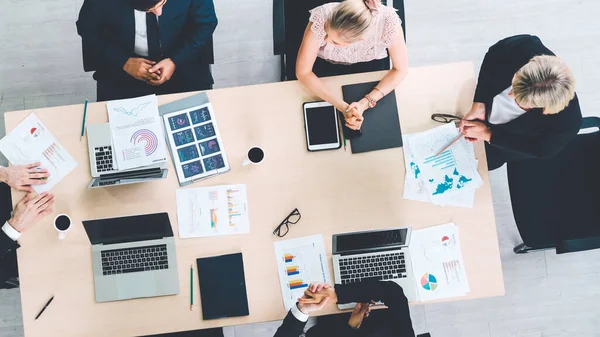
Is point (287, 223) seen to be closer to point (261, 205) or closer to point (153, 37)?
point (261, 205)

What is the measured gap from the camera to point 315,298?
1.81 meters

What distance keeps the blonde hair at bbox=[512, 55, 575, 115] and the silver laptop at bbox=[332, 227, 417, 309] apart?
72cm

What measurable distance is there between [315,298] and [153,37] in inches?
55.7

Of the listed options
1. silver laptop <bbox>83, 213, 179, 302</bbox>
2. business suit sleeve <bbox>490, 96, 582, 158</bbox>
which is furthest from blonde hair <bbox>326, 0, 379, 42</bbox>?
silver laptop <bbox>83, 213, 179, 302</bbox>

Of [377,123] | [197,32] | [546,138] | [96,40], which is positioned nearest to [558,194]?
[546,138]

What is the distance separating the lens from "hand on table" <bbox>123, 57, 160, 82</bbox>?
225 cm

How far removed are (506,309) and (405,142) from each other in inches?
54.5

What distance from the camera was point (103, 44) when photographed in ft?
7.31

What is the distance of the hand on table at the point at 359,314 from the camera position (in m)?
1.93

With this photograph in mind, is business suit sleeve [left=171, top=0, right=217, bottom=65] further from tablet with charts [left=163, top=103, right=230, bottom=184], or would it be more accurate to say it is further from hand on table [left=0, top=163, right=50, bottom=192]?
hand on table [left=0, top=163, right=50, bottom=192]

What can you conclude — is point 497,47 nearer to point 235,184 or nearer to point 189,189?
point 235,184

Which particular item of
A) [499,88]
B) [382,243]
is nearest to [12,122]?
[382,243]

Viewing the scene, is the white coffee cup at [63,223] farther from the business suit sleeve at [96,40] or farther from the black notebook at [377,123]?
the black notebook at [377,123]

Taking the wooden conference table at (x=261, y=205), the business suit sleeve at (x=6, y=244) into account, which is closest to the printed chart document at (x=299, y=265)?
the wooden conference table at (x=261, y=205)
